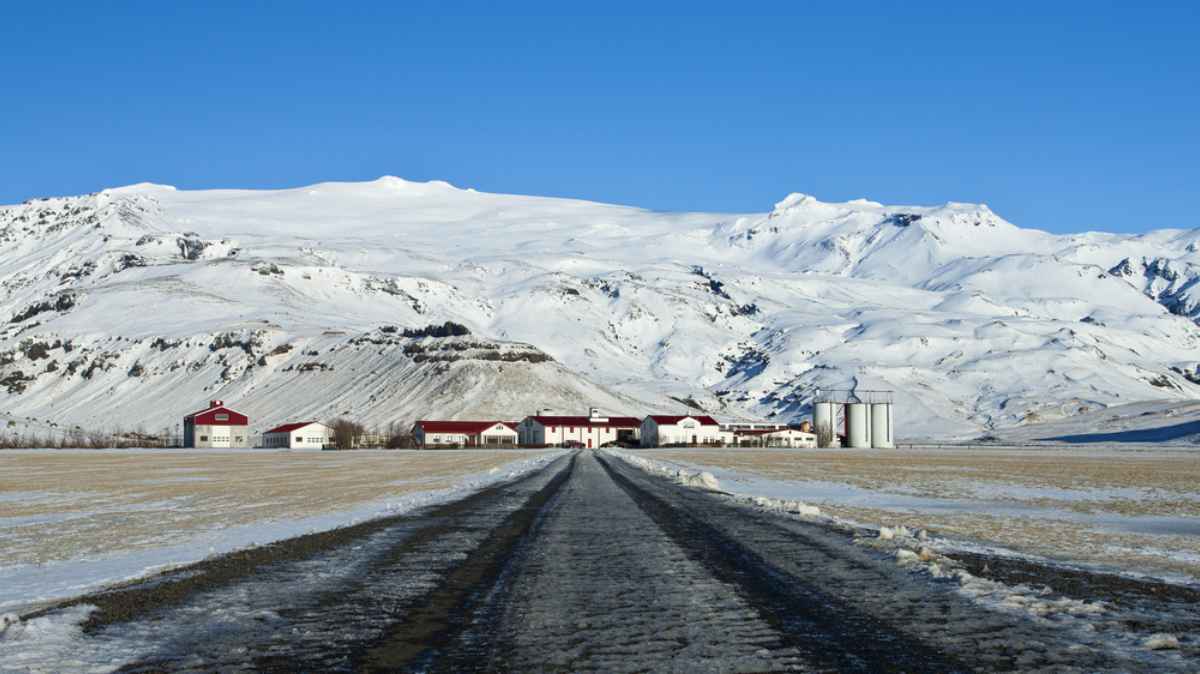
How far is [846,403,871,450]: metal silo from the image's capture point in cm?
19700

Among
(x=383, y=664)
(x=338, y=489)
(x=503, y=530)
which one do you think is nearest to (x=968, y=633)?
(x=383, y=664)

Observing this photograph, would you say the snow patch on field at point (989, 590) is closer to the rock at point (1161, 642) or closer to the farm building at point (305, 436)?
the rock at point (1161, 642)

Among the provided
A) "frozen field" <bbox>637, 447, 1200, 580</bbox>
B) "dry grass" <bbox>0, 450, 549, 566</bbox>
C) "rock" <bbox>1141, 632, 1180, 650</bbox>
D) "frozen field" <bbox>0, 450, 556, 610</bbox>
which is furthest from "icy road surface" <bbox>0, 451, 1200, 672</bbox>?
"dry grass" <bbox>0, 450, 549, 566</bbox>

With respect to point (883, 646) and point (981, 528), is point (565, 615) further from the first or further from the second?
point (981, 528)

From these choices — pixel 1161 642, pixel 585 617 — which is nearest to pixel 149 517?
pixel 585 617

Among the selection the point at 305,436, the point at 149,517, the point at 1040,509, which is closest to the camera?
the point at 149,517

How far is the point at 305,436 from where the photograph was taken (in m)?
194

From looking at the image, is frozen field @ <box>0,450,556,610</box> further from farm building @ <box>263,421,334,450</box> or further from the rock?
farm building @ <box>263,421,334,450</box>

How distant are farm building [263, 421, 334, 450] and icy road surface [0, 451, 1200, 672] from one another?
17531 cm

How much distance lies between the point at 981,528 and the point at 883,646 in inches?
717

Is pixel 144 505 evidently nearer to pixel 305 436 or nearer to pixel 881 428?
pixel 305 436

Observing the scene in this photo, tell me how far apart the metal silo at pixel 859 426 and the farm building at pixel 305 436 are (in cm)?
8883

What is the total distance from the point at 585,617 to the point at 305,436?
187 metres

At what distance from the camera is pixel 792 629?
13477 mm
